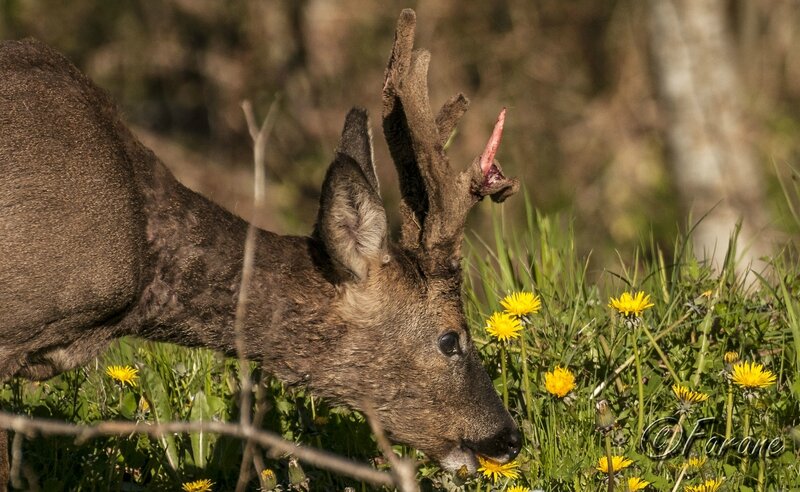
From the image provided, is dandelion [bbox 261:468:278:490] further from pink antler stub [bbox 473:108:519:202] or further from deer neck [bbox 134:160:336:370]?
pink antler stub [bbox 473:108:519:202]

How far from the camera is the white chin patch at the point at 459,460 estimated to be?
5.28m

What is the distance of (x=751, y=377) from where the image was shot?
183 inches

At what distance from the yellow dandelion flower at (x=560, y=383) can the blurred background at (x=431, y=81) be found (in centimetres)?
885

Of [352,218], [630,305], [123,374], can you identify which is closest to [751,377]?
[630,305]

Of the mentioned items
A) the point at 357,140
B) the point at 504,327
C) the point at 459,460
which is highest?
the point at 357,140

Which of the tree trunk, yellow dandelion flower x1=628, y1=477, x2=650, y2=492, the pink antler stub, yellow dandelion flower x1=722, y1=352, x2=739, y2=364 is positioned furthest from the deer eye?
the tree trunk

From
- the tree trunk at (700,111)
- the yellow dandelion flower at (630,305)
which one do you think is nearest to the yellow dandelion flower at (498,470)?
the yellow dandelion flower at (630,305)

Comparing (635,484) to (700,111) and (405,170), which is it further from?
(700,111)

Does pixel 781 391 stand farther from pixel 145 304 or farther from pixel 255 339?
pixel 145 304

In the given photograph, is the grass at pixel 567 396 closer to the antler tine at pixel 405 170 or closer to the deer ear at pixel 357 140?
the antler tine at pixel 405 170

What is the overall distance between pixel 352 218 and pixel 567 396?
3.44 feet

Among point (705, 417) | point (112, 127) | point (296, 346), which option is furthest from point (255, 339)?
point (705, 417)

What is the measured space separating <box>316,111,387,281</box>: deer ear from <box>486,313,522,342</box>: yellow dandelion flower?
0.56 meters

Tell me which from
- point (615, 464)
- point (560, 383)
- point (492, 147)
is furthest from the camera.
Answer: point (492, 147)
